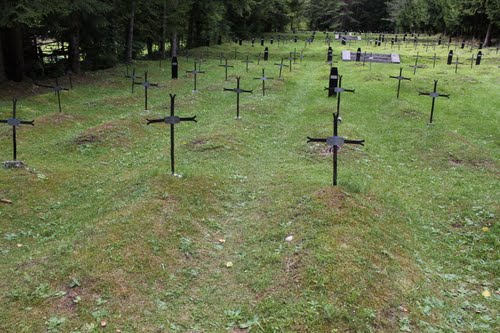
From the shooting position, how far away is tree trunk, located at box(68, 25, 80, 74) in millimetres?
25469

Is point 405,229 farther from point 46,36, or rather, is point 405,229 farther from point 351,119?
point 46,36

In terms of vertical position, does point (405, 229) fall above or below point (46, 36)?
below

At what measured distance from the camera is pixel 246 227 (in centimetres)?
850

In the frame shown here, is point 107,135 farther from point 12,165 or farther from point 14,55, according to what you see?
point 14,55

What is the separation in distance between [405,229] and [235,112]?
10657 millimetres

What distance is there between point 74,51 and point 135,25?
938 centimetres

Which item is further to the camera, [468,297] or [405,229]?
[405,229]

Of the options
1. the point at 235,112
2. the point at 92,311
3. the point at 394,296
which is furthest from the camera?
the point at 235,112

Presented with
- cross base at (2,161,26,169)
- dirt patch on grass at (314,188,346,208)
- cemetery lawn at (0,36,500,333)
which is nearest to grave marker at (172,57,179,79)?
cemetery lawn at (0,36,500,333)

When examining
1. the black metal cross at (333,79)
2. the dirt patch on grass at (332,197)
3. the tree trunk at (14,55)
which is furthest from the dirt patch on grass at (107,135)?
the black metal cross at (333,79)

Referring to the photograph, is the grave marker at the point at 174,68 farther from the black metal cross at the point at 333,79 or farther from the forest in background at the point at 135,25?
the black metal cross at the point at 333,79

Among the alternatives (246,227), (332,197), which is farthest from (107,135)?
(332,197)

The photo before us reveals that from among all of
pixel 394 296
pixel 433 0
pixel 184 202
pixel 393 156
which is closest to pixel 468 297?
pixel 394 296

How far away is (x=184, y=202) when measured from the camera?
8.90 meters
